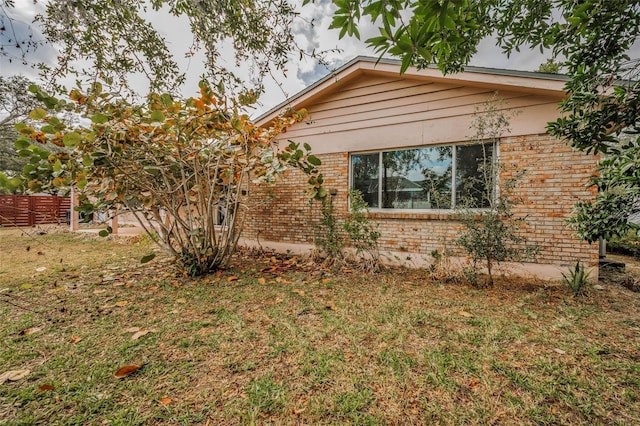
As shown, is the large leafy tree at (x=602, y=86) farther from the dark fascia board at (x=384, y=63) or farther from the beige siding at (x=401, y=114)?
the beige siding at (x=401, y=114)

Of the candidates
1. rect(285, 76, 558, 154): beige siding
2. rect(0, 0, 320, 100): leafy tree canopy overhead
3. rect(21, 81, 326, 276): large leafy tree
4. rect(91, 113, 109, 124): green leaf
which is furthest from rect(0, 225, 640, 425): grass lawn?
rect(0, 0, 320, 100): leafy tree canopy overhead

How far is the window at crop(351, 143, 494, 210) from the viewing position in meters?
4.95

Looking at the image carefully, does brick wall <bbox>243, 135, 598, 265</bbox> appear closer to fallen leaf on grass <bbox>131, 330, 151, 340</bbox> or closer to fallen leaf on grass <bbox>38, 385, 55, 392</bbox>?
fallen leaf on grass <bbox>131, 330, 151, 340</bbox>

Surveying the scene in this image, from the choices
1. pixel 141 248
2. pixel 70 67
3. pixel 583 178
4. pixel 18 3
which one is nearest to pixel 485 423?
pixel 583 178

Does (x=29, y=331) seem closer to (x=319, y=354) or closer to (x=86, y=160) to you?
(x=86, y=160)

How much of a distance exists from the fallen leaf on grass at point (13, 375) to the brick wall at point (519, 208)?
16.4ft

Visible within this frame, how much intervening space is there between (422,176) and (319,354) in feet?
14.3

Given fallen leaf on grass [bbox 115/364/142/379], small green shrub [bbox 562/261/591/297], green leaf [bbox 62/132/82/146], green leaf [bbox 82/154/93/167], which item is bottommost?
fallen leaf on grass [bbox 115/364/142/379]

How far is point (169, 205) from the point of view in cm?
421

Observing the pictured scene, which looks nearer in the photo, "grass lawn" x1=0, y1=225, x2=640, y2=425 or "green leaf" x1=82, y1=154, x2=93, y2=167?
"grass lawn" x1=0, y1=225, x2=640, y2=425

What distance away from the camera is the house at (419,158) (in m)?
4.43

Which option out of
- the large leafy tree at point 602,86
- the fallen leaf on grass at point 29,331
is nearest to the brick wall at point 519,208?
the large leafy tree at point 602,86

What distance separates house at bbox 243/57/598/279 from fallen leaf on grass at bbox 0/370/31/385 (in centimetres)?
472

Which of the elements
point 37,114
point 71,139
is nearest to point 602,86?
point 71,139
